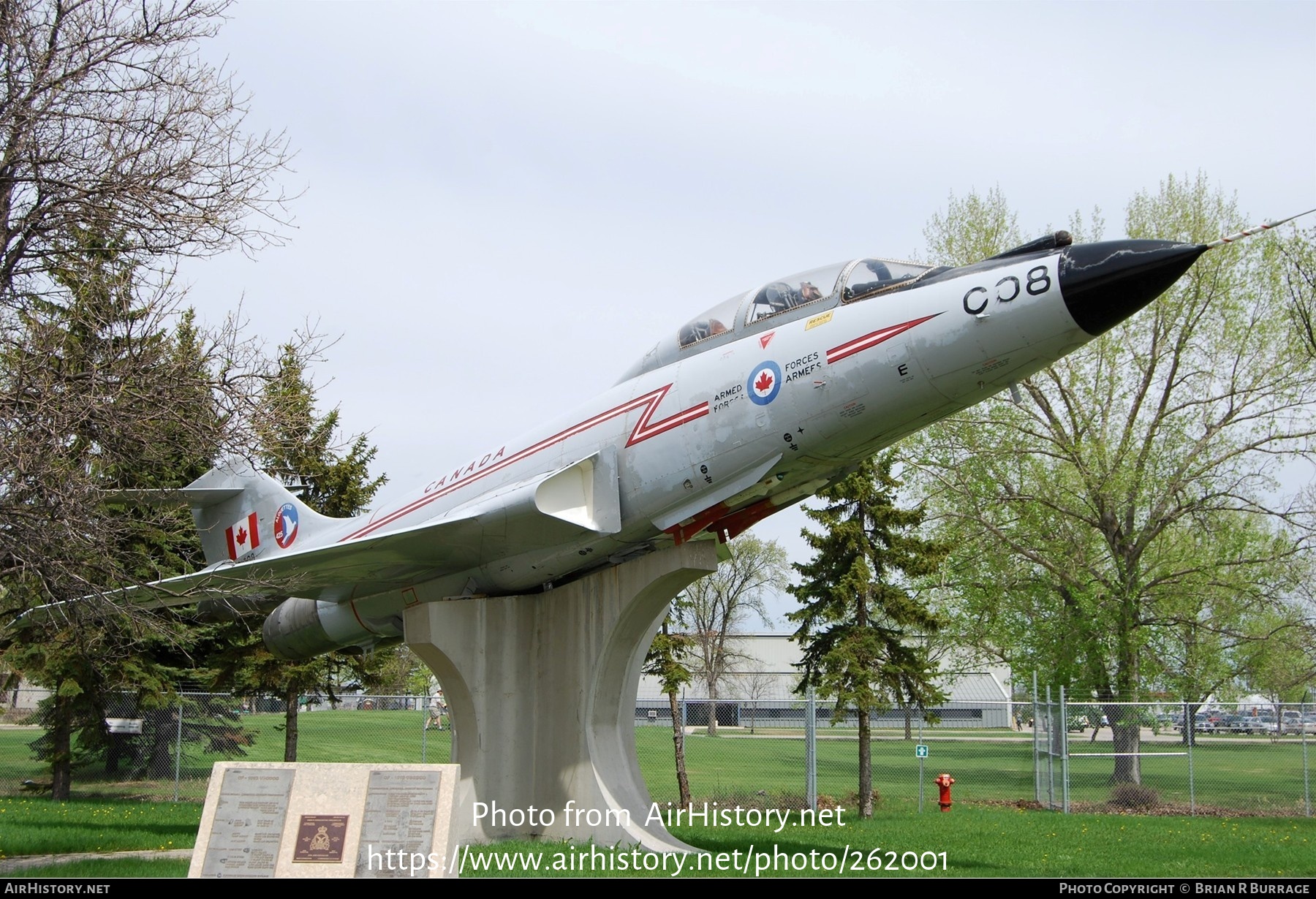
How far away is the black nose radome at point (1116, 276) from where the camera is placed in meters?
8.12

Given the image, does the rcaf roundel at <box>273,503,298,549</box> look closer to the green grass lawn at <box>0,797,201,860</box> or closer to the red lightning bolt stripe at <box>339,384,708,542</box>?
the red lightning bolt stripe at <box>339,384,708,542</box>

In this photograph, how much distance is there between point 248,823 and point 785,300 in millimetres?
6060

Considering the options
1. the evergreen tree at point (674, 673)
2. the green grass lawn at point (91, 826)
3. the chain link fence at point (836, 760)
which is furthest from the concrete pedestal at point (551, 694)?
the chain link fence at point (836, 760)

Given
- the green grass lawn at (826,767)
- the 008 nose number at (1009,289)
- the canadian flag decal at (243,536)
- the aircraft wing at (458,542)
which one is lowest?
the green grass lawn at (826,767)

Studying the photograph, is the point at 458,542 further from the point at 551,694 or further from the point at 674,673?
the point at 674,673

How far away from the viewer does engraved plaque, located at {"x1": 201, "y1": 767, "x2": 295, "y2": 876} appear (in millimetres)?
7324

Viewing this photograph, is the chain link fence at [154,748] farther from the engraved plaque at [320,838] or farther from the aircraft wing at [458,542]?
the engraved plaque at [320,838]

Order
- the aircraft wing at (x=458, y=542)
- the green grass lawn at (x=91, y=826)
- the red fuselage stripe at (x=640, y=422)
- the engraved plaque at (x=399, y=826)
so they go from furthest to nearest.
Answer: the green grass lawn at (x=91, y=826) < the aircraft wing at (x=458, y=542) < the red fuselage stripe at (x=640, y=422) < the engraved plaque at (x=399, y=826)

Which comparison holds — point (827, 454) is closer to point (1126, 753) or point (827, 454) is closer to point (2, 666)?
point (1126, 753)

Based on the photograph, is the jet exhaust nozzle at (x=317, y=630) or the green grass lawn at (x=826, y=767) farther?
the green grass lawn at (x=826, y=767)

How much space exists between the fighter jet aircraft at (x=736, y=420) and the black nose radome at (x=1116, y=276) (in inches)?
0.5

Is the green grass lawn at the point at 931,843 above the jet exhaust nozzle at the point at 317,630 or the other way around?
the other way around

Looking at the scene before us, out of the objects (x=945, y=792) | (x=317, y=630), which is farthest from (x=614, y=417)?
(x=945, y=792)
